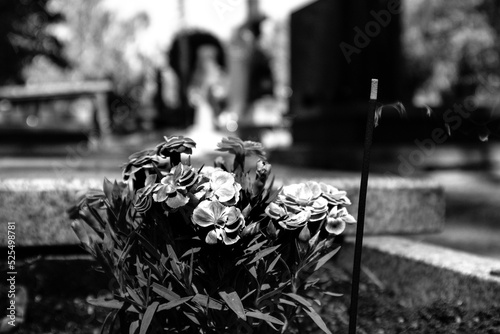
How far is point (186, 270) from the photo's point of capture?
1.56 metres

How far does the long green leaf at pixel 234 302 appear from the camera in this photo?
4.80 feet

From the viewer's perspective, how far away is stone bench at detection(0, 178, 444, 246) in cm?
258

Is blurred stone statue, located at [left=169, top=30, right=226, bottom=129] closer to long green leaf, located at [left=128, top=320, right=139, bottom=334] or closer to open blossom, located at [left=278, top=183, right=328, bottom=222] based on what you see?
open blossom, located at [left=278, top=183, right=328, bottom=222]

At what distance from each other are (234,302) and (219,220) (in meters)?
0.20

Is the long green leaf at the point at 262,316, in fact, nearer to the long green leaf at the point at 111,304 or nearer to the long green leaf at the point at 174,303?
the long green leaf at the point at 174,303

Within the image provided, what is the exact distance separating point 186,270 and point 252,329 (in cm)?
25

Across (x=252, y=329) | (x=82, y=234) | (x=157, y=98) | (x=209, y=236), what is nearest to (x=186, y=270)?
(x=209, y=236)

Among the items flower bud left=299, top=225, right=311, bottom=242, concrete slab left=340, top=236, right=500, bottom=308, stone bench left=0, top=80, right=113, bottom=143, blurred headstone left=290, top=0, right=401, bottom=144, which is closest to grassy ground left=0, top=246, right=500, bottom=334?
concrete slab left=340, top=236, right=500, bottom=308

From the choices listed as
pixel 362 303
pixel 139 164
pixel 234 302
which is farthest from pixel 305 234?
pixel 362 303

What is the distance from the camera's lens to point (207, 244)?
63.0 inches

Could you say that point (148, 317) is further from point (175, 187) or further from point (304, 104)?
point (304, 104)

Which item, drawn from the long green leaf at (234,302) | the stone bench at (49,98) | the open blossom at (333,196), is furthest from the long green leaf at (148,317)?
the stone bench at (49,98)

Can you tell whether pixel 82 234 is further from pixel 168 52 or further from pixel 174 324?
pixel 168 52

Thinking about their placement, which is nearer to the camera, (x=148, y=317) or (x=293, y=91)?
(x=148, y=317)
